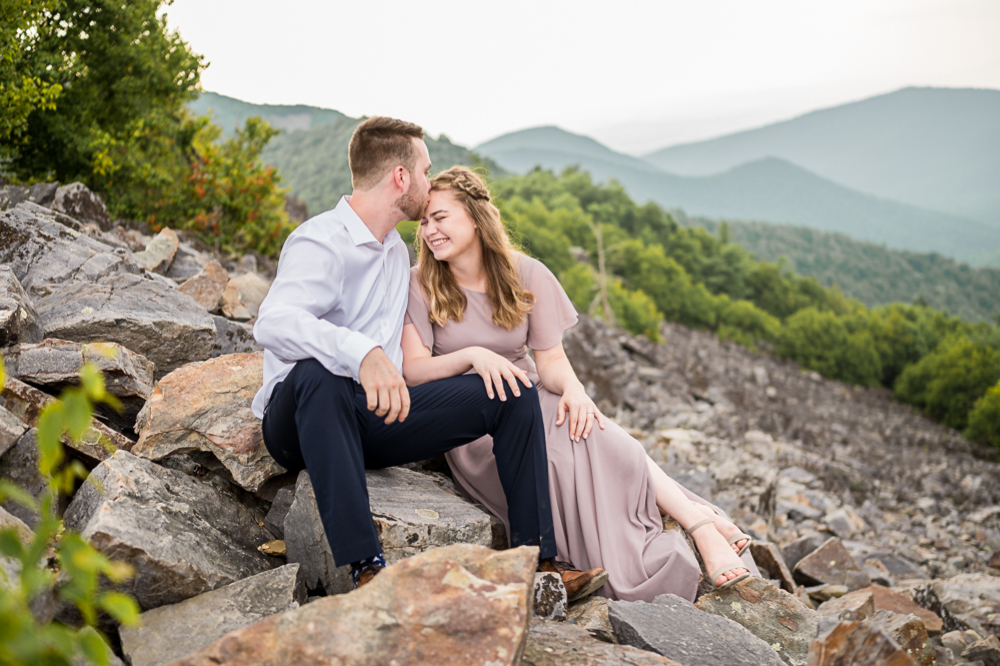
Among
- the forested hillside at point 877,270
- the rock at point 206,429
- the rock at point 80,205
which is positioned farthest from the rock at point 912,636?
the forested hillside at point 877,270

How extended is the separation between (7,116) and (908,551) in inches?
603

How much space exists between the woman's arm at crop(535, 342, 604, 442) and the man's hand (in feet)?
4.14

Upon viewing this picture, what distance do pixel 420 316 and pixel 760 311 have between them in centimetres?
6376

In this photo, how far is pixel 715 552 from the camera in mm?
3652

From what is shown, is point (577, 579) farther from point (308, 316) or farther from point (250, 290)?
point (250, 290)

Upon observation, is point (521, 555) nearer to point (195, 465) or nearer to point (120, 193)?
point (195, 465)

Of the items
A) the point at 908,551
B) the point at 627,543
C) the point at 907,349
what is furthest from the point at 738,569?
the point at 907,349

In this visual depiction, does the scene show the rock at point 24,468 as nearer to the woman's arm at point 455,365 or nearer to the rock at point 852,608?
the woman's arm at point 455,365

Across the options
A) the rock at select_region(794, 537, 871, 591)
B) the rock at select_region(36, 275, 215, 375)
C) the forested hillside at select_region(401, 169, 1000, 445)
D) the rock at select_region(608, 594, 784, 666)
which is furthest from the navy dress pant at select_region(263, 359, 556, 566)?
the forested hillside at select_region(401, 169, 1000, 445)

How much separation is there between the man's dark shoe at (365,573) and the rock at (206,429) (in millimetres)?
1181

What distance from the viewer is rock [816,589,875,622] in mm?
3594

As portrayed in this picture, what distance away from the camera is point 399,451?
3.33 m

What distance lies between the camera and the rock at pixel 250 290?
6.92m

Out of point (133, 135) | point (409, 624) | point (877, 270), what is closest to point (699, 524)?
point (409, 624)
